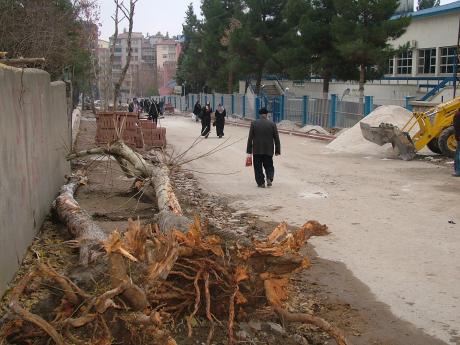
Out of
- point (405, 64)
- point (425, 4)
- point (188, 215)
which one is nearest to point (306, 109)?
point (405, 64)

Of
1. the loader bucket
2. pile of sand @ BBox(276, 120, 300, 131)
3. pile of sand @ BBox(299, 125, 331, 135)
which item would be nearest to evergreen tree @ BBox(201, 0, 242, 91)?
pile of sand @ BBox(276, 120, 300, 131)

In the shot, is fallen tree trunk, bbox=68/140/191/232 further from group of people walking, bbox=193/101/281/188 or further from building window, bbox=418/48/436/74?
building window, bbox=418/48/436/74

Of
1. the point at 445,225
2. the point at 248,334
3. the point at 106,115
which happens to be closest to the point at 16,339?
the point at 248,334

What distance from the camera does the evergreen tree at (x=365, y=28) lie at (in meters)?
27.9

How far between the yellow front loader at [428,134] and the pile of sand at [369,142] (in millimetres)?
1505

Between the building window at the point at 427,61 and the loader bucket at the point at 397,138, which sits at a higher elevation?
the building window at the point at 427,61

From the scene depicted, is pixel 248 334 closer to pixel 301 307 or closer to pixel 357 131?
pixel 301 307

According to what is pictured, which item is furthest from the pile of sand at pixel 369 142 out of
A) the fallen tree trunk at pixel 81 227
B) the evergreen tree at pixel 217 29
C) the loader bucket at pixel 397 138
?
the evergreen tree at pixel 217 29

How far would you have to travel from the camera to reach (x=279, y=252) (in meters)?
4.57

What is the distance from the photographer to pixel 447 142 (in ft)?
52.7

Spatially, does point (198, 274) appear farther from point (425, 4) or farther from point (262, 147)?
point (425, 4)

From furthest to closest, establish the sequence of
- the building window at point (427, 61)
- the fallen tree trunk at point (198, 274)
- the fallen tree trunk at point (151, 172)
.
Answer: the building window at point (427, 61)
the fallen tree trunk at point (151, 172)
the fallen tree trunk at point (198, 274)

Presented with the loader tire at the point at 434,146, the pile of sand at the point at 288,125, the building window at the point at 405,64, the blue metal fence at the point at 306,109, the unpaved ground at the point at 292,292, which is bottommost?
the unpaved ground at the point at 292,292

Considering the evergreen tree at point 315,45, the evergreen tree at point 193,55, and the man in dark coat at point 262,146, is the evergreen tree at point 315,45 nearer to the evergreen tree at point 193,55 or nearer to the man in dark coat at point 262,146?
the man in dark coat at point 262,146
